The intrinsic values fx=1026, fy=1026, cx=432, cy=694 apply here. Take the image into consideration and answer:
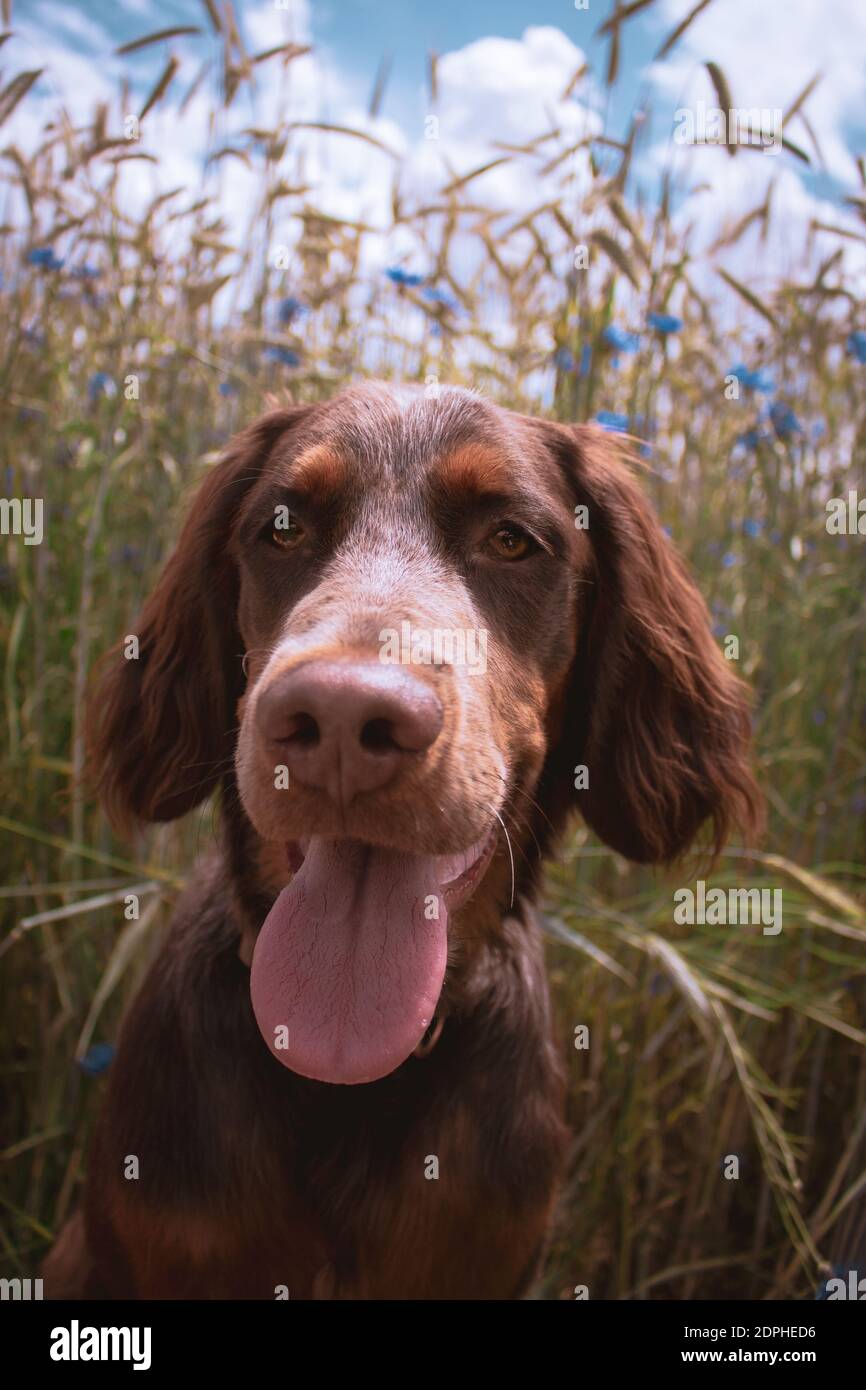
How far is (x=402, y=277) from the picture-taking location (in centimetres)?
278

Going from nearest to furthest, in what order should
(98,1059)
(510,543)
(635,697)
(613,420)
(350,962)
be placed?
(350,962) → (510,543) → (635,697) → (98,1059) → (613,420)

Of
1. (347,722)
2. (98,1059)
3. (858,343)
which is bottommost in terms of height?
(98,1059)

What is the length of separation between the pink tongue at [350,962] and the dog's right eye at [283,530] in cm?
57

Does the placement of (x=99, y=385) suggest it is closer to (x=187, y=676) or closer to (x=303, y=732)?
(x=187, y=676)

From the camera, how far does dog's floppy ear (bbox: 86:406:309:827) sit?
208 centimetres

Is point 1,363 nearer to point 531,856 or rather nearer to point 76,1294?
point 531,856

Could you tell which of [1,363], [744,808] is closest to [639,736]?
[744,808]

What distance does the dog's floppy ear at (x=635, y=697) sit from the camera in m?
2.07

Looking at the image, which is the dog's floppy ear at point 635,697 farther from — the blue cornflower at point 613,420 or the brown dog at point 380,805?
the blue cornflower at point 613,420

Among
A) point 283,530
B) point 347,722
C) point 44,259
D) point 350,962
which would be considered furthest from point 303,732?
point 44,259

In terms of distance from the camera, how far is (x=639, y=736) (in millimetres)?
2084

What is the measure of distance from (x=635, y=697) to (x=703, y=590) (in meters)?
0.94

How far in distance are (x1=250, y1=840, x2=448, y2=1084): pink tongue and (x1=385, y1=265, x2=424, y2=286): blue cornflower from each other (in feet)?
5.92
